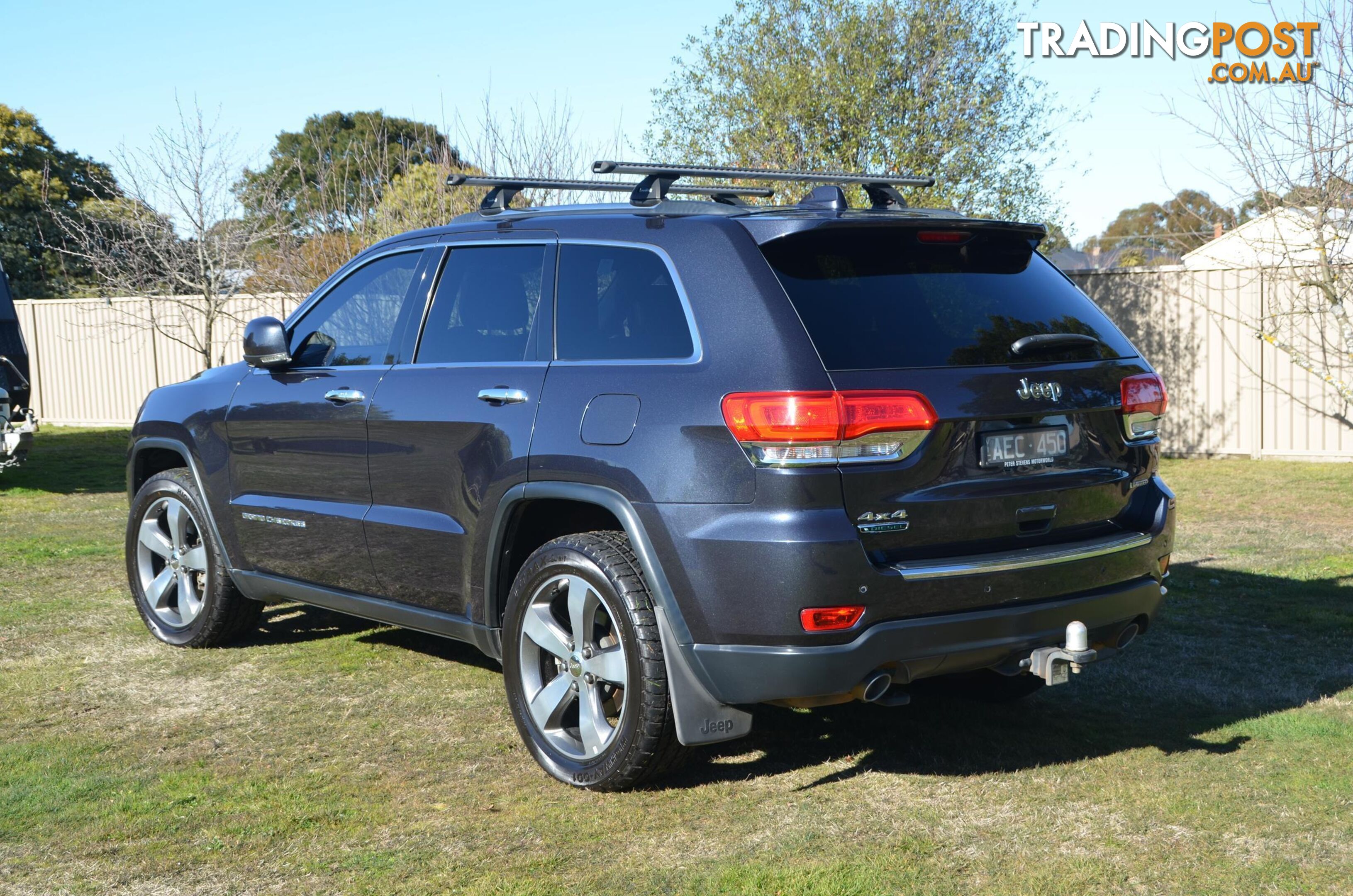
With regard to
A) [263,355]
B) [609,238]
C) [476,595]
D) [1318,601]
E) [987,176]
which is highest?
[987,176]

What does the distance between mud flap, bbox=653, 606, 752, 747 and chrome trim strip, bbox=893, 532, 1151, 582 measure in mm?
697

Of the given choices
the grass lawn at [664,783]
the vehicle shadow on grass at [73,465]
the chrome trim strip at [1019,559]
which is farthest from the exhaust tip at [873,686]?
the vehicle shadow on grass at [73,465]

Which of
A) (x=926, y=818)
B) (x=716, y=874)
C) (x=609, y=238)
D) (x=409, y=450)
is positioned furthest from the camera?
(x=409, y=450)

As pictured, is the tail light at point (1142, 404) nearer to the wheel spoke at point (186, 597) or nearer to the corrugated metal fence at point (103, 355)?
the wheel spoke at point (186, 597)

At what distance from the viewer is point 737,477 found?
373 cm

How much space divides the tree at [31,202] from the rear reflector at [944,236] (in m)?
34.1

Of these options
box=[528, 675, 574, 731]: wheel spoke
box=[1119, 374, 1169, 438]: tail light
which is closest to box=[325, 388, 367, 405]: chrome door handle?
box=[528, 675, 574, 731]: wheel spoke

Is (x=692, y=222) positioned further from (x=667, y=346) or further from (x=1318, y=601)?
(x=1318, y=601)

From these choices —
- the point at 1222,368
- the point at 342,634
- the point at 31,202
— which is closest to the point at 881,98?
the point at 1222,368

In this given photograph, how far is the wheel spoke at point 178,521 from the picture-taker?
6285mm

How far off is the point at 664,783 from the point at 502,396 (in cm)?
142

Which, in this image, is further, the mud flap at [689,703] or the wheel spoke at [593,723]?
the wheel spoke at [593,723]

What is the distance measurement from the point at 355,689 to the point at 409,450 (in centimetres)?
129

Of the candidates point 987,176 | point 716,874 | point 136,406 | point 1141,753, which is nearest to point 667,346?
point 716,874
